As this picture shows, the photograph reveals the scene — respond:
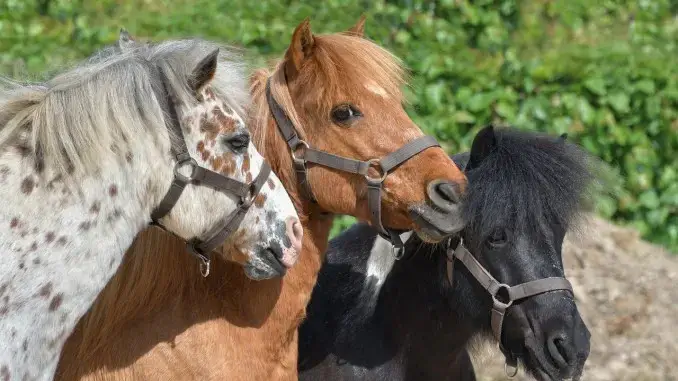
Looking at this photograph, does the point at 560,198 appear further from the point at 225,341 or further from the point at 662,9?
the point at 662,9

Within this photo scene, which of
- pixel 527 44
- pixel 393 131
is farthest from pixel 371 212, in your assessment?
pixel 527 44

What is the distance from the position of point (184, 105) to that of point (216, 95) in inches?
7.0

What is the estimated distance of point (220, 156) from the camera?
3254mm

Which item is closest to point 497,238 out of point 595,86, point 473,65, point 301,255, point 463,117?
point 301,255

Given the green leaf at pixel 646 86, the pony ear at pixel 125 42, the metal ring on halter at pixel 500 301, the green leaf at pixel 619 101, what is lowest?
the green leaf at pixel 619 101

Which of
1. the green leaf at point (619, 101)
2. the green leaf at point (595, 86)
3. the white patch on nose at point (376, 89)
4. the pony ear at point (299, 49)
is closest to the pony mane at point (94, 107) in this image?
the pony ear at point (299, 49)

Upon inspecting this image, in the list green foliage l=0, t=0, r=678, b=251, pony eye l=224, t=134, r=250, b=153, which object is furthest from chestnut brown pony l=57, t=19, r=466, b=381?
green foliage l=0, t=0, r=678, b=251

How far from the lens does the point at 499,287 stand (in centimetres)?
383

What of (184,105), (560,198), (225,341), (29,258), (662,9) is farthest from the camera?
(662,9)

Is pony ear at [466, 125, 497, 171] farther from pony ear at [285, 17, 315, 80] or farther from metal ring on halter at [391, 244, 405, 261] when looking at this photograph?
pony ear at [285, 17, 315, 80]

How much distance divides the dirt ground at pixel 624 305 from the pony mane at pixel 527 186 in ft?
6.61

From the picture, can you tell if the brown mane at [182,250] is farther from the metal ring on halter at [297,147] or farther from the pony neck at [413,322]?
the pony neck at [413,322]

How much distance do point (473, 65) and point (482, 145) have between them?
15.1 ft

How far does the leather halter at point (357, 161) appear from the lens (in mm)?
3645
